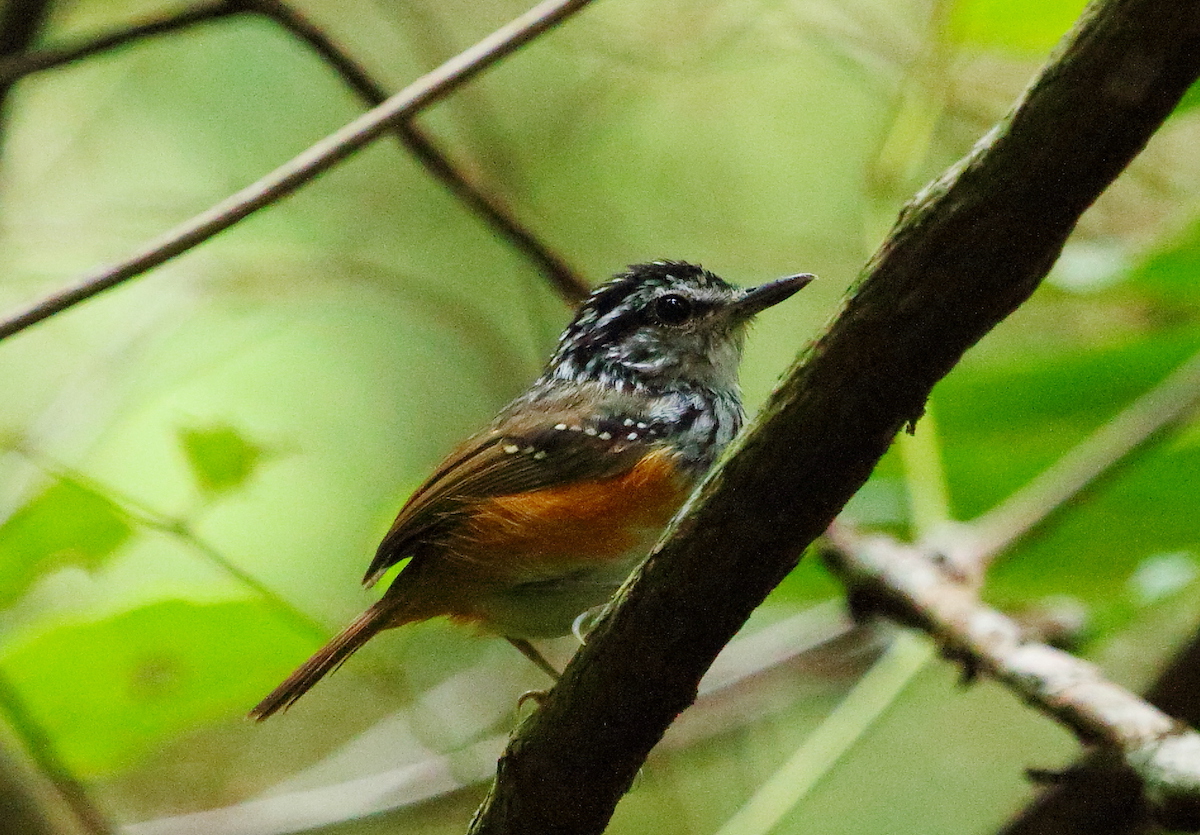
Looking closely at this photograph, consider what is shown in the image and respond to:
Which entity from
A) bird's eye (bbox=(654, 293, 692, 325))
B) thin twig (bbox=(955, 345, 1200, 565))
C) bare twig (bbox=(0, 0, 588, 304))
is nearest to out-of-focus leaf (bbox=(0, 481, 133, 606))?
bare twig (bbox=(0, 0, 588, 304))

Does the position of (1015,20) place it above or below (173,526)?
above

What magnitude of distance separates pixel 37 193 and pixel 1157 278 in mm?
4874

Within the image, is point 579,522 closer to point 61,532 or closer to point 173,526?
point 173,526

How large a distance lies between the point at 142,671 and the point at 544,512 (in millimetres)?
1240

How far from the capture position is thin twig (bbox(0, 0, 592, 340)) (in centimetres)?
238

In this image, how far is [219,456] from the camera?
3.19 m

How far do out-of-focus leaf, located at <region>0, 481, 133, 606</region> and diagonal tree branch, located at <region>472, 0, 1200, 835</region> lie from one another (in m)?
1.41

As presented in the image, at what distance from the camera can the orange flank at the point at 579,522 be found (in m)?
3.00

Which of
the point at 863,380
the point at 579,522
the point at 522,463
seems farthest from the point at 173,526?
the point at 863,380

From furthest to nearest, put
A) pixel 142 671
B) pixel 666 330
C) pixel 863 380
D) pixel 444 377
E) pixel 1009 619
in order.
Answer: pixel 444 377 → pixel 666 330 → pixel 1009 619 → pixel 142 671 → pixel 863 380

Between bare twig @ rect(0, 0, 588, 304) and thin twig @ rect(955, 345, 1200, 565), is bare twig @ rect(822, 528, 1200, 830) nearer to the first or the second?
thin twig @ rect(955, 345, 1200, 565)

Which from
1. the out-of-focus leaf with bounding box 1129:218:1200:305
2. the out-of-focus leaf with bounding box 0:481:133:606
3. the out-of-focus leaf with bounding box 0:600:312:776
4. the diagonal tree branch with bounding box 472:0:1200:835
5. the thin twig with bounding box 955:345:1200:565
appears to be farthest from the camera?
the thin twig with bounding box 955:345:1200:565

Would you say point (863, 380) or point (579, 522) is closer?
point (863, 380)

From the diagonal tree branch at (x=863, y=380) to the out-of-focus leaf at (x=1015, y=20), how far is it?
233cm
